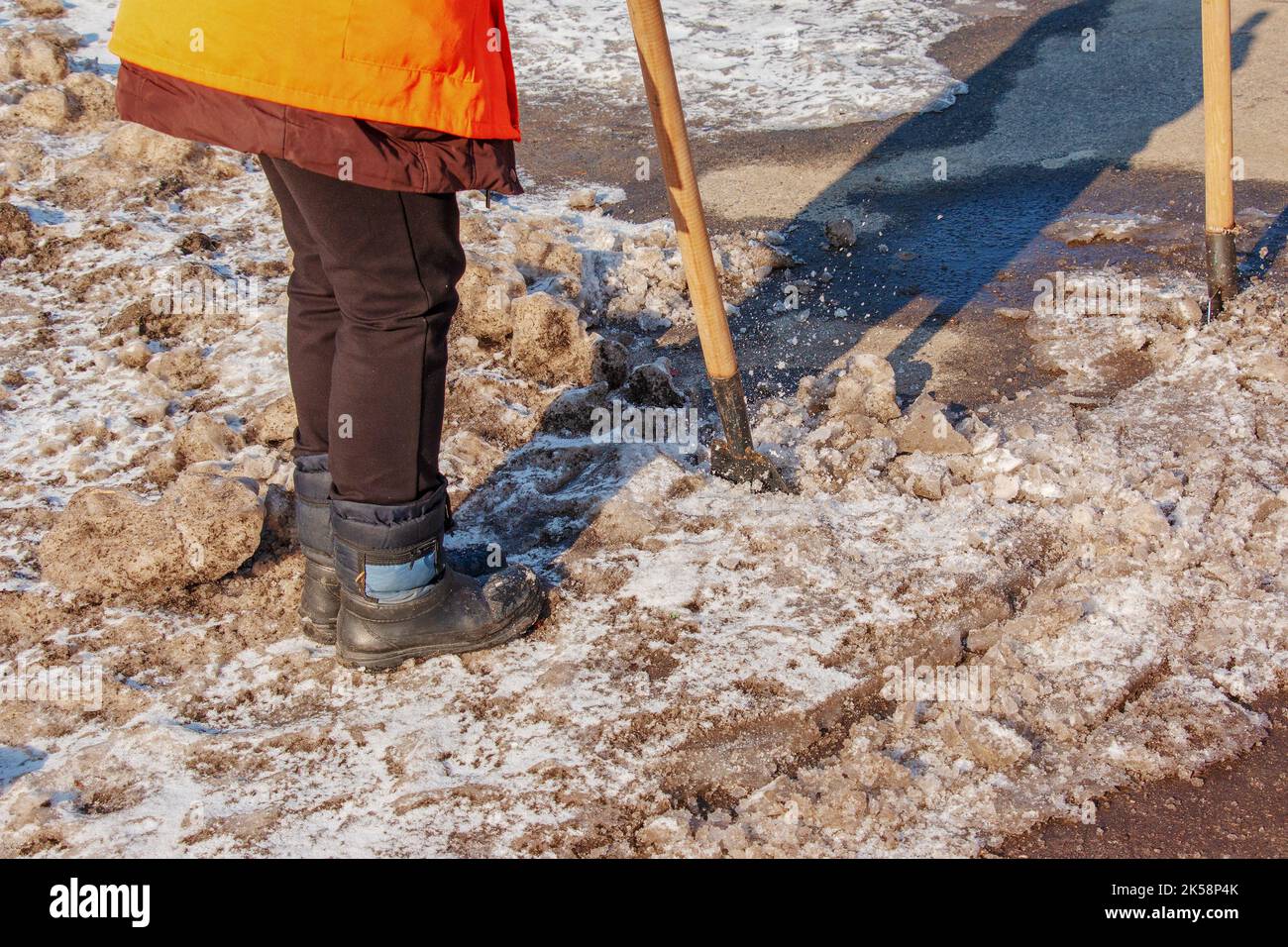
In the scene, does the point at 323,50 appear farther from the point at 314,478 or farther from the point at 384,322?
the point at 314,478

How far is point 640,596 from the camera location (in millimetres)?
2541

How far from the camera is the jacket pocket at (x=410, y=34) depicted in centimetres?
183

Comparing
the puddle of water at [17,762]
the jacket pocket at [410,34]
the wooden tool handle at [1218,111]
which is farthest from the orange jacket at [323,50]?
the wooden tool handle at [1218,111]

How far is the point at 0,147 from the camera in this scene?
455cm

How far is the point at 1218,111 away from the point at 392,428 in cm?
259

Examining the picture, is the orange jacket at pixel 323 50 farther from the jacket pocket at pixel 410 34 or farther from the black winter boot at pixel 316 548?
the black winter boot at pixel 316 548

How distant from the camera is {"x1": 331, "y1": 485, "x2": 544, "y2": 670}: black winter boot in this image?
2.21 m

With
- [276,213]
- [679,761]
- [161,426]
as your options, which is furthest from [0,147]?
[679,761]

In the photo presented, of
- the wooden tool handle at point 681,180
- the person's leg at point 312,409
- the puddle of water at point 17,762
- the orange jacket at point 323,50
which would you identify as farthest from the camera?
the wooden tool handle at point 681,180

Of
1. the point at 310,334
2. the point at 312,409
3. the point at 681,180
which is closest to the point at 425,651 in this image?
the point at 312,409

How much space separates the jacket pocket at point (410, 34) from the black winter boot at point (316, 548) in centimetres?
88

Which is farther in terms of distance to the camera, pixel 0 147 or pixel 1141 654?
pixel 0 147

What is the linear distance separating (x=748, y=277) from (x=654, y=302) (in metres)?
0.38

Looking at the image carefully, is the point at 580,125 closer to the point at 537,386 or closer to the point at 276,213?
the point at 276,213
